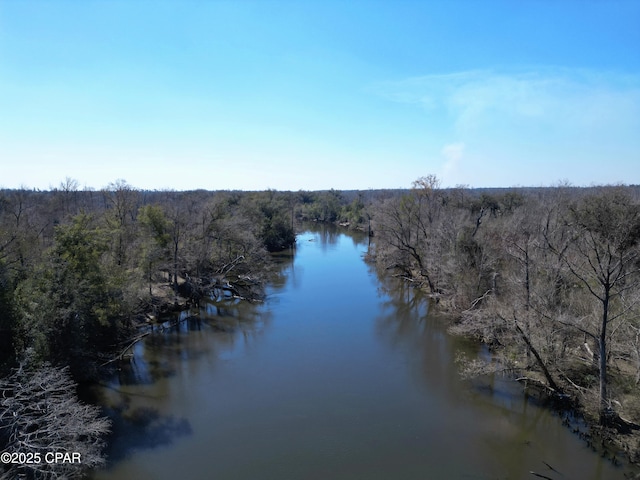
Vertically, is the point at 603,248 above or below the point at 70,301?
above

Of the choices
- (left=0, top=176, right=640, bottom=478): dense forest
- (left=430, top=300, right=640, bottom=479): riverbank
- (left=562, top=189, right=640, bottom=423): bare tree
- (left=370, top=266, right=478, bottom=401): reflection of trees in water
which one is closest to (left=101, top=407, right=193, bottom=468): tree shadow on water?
(left=0, top=176, right=640, bottom=478): dense forest

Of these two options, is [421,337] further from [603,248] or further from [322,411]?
[603,248]

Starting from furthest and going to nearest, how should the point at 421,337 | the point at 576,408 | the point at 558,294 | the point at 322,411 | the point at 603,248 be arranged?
the point at 421,337
the point at 558,294
the point at 322,411
the point at 603,248
the point at 576,408

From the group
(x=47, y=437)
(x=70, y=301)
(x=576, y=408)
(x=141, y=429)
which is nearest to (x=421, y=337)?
(x=576, y=408)

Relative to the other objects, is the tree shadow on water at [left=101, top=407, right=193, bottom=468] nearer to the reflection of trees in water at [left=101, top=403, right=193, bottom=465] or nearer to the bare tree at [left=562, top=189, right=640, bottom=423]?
the reflection of trees in water at [left=101, top=403, right=193, bottom=465]

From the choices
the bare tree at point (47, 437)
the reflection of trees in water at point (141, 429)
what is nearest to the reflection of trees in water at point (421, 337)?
the reflection of trees in water at point (141, 429)

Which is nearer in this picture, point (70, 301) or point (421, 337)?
point (70, 301)
